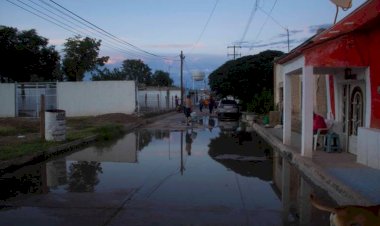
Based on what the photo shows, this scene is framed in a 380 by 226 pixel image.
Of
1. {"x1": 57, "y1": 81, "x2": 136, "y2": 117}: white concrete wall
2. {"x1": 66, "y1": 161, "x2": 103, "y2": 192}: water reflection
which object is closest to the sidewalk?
{"x1": 66, "y1": 161, "x2": 103, "y2": 192}: water reflection

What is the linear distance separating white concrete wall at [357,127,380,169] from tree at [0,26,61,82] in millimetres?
43357

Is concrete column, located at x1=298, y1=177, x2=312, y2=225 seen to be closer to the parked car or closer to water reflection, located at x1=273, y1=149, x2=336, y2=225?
water reflection, located at x1=273, y1=149, x2=336, y2=225

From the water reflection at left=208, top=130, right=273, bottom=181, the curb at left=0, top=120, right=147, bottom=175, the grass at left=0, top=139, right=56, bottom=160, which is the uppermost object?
the grass at left=0, top=139, right=56, bottom=160

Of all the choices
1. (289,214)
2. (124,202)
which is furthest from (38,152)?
(289,214)

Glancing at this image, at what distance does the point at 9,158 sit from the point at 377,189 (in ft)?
31.7

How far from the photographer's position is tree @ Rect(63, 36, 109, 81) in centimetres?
5369

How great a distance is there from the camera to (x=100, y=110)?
39.6m

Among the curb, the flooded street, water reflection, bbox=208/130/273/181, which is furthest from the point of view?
the curb

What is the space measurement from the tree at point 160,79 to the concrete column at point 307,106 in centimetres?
9506

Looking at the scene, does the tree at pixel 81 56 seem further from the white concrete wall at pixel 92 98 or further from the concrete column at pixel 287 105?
the concrete column at pixel 287 105

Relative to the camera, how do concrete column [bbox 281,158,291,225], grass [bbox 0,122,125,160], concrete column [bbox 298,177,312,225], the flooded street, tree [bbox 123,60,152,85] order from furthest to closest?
tree [bbox 123,60,152,85] < grass [bbox 0,122,125,160] < concrete column [bbox 281,158,291,225] < the flooded street < concrete column [bbox 298,177,312,225]

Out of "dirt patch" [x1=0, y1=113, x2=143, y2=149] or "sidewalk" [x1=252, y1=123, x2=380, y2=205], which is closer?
"sidewalk" [x1=252, y1=123, x2=380, y2=205]

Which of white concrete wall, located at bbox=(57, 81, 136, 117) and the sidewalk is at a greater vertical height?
white concrete wall, located at bbox=(57, 81, 136, 117)

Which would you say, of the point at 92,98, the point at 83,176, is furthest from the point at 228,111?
the point at 83,176
